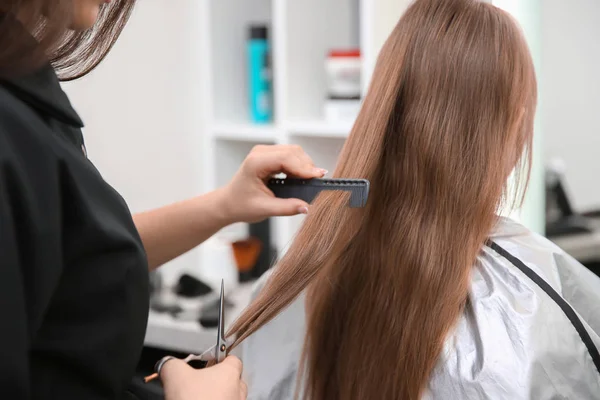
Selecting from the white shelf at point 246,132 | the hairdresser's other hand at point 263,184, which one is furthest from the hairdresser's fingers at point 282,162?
the white shelf at point 246,132

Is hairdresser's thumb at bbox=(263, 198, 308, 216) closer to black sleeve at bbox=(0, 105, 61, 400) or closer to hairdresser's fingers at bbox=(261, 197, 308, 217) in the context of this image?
hairdresser's fingers at bbox=(261, 197, 308, 217)

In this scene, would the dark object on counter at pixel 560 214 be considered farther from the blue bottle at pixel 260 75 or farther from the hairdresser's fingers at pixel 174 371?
the hairdresser's fingers at pixel 174 371

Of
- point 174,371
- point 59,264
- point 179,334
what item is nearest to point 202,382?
point 174,371

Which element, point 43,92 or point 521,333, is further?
point 521,333

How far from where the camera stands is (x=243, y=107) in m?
2.45

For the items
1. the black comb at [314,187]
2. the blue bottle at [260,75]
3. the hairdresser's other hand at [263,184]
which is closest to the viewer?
the black comb at [314,187]

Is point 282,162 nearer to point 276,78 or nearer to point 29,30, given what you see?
point 29,30

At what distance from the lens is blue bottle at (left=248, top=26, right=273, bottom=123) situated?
231cm

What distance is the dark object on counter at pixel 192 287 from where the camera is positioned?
219cm

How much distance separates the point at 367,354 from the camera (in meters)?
1.24

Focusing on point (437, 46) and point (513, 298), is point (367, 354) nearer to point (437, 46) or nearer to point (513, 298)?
point (513, 298)

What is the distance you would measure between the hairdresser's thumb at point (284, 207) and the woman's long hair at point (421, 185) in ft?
0.28

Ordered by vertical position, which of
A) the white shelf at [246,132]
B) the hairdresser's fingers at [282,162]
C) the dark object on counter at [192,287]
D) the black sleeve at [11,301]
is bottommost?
the dark object on counter at [192,287]

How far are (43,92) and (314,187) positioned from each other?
0.47m
